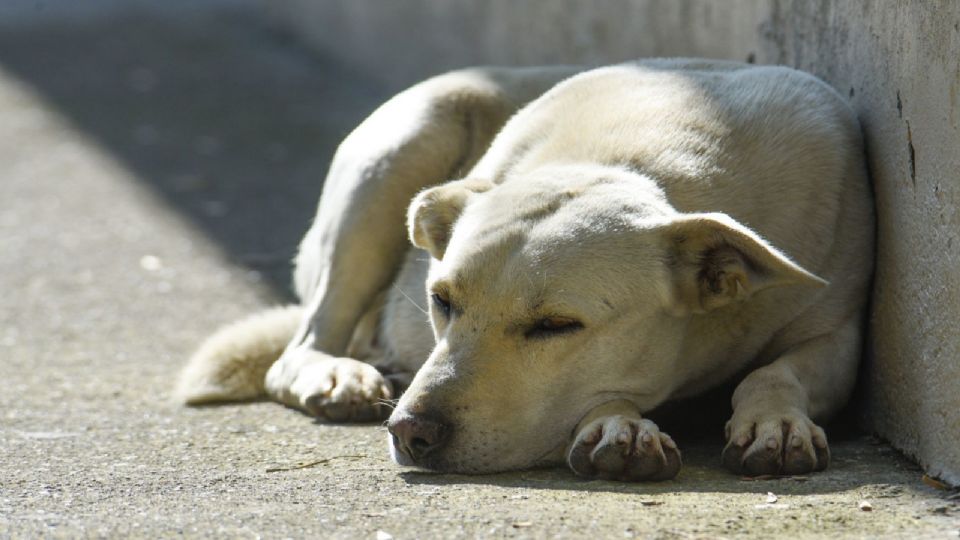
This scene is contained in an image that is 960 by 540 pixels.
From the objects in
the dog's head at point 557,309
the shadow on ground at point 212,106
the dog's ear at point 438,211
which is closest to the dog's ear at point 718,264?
the dog's head at point 557,309

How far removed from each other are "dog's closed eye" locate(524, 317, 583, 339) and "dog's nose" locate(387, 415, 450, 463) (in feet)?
1.06

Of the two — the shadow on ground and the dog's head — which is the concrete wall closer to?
the dog's head

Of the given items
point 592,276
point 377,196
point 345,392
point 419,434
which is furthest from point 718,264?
point 377,196

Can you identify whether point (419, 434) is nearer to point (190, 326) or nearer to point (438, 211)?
point (438, 211)

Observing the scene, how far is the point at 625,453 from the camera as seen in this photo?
141 inches

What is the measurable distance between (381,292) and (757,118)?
158 centimetres

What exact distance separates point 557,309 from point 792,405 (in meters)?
0.70

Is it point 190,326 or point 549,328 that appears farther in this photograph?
point 190,326

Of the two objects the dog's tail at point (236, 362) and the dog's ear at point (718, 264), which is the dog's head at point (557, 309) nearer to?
the dog's ear at point (718, 264)

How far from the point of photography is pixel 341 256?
5.17 meters

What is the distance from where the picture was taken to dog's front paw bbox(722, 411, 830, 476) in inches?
144

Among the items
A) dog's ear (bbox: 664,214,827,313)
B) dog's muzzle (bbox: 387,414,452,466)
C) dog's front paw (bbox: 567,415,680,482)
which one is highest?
dog's ear (bbox: 664,214,827,313)

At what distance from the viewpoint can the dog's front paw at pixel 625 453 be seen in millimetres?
3576

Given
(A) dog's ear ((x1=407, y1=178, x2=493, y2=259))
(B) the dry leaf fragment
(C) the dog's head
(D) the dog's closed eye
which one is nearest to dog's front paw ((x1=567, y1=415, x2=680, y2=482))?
(C) the dog's head
